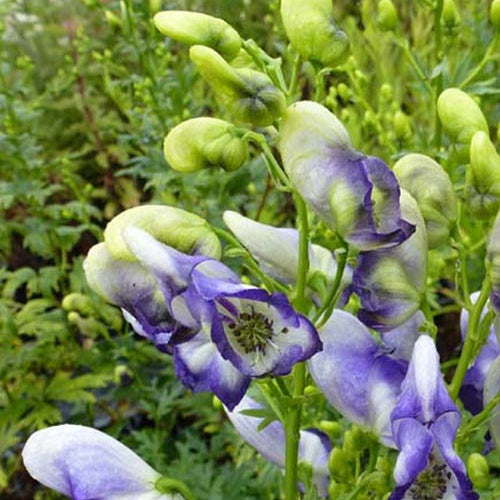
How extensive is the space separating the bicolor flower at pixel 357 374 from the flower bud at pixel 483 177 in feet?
0.57

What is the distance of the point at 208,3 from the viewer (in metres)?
4.52

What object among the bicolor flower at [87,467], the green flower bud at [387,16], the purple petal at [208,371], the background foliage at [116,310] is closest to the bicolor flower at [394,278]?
the purple petal at [208,371]

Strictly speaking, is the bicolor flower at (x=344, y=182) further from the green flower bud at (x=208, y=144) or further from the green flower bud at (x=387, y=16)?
the green flower bud at (x=387, y=16)

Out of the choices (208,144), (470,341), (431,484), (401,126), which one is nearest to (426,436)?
(431,484)

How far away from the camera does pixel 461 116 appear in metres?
0.90

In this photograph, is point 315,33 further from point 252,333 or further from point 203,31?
point 252,333

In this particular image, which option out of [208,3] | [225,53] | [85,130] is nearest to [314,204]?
[225,53]

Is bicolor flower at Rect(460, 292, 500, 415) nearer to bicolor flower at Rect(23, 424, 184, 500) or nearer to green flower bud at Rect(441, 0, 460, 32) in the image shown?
bicolor flower at Rect(23, 424, 184, 500)

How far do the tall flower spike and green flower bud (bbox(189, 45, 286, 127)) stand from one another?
0.13 metres

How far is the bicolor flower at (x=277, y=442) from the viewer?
1051mm

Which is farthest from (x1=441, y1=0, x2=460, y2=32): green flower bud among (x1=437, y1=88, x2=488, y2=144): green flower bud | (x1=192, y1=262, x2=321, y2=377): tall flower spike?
(x1=192, y1=262, x2=321, y2=377): tall flower spike

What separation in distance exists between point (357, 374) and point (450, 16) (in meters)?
0.91

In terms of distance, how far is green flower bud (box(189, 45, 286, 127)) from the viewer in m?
0.77

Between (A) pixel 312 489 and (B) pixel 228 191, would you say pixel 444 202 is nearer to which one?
(A) pixel 312 489
